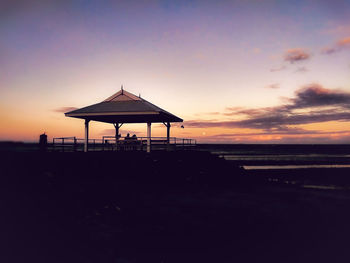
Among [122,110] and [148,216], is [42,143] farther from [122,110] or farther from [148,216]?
[148,216]

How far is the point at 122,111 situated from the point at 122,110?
1.35 ft

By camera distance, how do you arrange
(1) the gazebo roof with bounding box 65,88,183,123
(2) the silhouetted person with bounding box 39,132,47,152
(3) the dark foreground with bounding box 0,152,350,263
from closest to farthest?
(3) the dark foreground with bounding box 0,152,350,263 < (1) the gazebo roof with bounding box 65,88,183,123 < (2) the silhouetted person with bounding box 39,132,47,152

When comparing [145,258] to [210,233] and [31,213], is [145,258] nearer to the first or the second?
[210,233]

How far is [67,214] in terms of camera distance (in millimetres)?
13000

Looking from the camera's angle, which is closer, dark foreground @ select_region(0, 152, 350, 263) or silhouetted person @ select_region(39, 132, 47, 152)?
dark foreground @ select_region(0, 152, 350, 263)

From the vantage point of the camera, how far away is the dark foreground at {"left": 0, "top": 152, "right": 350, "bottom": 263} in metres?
10.4

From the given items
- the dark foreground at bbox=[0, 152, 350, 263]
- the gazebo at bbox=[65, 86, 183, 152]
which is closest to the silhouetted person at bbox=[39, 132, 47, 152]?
the gazebo at bbox=[65, 86, 183, 152]

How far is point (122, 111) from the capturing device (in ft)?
80.4

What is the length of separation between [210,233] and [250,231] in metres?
1.87

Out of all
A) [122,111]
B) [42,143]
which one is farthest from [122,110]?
[42,143]

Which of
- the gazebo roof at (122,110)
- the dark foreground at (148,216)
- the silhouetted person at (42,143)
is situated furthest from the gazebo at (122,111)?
the dark foreground at (148,216)

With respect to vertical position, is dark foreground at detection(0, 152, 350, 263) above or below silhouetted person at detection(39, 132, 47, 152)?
below

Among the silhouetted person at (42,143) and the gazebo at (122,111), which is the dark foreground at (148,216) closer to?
the silhouetted person at (42,143)

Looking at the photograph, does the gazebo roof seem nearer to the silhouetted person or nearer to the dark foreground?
the silhouetted person
